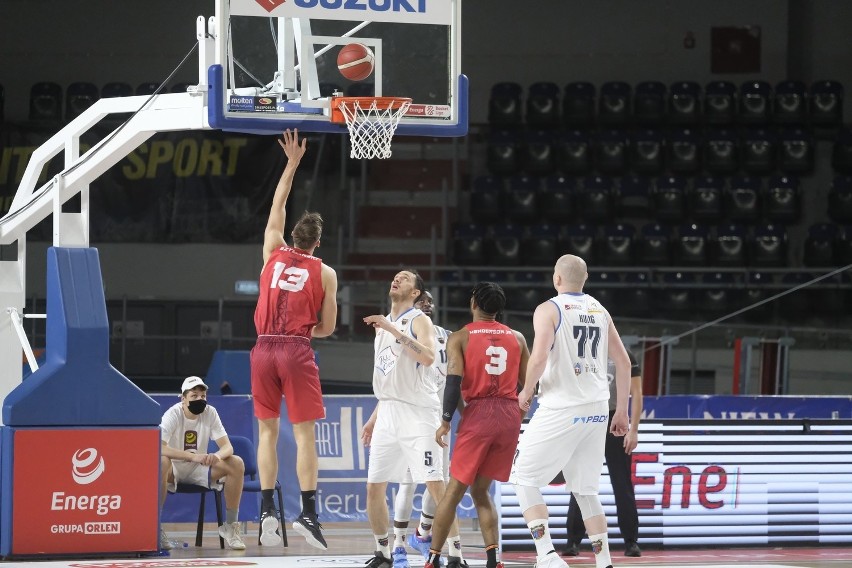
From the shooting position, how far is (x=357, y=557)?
9828mm

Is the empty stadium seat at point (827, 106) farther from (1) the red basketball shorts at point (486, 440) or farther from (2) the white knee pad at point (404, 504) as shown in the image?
(1) the red basketball shorts at point (486, 440)

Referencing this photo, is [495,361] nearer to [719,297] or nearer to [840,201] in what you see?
[719,297]

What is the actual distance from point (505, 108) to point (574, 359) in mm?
15592

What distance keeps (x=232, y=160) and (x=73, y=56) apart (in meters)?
4.96

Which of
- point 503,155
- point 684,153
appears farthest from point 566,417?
point 684,153

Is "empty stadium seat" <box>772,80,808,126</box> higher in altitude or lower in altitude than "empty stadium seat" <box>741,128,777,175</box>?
higher

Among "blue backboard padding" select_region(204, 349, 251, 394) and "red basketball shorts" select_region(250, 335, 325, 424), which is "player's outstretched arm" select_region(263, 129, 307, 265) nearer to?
"red basketball shorts" select_region(250, 335, 325, 424)

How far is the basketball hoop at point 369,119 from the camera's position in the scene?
887cm

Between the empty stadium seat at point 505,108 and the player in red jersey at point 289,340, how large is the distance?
49.0ft

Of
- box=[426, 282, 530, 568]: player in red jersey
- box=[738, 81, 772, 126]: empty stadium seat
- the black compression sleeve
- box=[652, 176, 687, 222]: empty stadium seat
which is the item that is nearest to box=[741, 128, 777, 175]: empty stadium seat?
box=[738, 81, 772, 126]: empty stadium seat

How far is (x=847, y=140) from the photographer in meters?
22.2

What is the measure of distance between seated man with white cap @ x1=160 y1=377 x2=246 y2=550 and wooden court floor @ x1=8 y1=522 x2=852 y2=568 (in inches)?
19.5

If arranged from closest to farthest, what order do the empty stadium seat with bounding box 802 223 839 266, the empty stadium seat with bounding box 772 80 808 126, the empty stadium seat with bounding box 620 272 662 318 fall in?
the empty stadium seat with bounding box 620 272 662 318 < the empty stadium seat with bounding box 802 223 839 266 < the empty stadium seat with bounding box 772 80 808 126

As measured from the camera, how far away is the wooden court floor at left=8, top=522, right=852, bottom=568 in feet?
30.2
